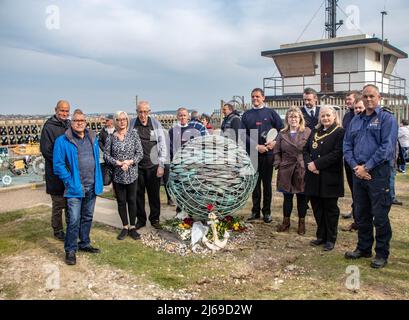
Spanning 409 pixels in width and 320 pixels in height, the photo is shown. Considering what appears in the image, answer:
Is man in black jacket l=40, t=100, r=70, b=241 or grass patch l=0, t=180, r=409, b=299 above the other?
man in black jacket l=40, t=100, r=70, b=241

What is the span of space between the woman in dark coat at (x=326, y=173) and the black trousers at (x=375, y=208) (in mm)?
436

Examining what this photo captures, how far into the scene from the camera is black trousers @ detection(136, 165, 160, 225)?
636 cm

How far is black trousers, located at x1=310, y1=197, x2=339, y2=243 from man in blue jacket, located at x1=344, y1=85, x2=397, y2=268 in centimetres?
49

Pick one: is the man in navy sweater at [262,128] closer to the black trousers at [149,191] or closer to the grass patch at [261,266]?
the grass patch at [261,266]

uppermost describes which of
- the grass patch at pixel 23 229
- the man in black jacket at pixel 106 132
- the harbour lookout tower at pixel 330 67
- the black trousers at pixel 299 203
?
the harbour lookout tower at pixel 330 67

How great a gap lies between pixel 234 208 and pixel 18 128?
2763 centimetres

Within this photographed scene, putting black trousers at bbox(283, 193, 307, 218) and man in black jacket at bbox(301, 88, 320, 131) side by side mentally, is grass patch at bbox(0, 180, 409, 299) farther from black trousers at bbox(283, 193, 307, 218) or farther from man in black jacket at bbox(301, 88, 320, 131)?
man in black jacket at bbox(301, 88, 320, 131)

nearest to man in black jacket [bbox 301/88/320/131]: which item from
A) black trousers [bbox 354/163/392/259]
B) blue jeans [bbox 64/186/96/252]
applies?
black trousers [bbox 354/163/392/259]

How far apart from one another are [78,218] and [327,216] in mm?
3413

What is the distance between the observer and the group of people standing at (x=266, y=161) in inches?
190

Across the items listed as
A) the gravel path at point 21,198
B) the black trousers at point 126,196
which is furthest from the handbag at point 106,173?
the gravel path at point 21,198

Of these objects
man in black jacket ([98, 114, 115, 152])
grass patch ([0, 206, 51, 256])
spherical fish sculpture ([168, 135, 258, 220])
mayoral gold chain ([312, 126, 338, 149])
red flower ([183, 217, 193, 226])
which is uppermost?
man in black jacket ([98, 114, 115, 152])

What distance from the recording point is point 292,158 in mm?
6047

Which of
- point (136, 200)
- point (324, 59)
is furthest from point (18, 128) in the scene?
point (136, 200)
